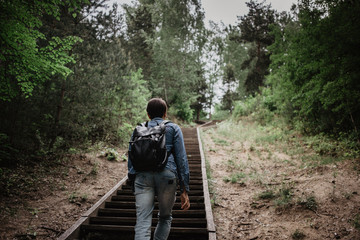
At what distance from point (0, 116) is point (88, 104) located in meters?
2.88

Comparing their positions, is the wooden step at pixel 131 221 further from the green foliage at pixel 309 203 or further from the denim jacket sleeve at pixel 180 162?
the green foliage at pixel 309 203

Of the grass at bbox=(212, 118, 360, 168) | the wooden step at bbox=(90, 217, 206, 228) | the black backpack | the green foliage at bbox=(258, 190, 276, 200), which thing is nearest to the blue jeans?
the black backpack

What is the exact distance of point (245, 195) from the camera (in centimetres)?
577

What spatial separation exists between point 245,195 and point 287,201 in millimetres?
1256

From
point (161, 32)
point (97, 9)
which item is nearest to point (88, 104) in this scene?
point (97, 9)

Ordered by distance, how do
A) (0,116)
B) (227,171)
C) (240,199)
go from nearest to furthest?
1. (240,199)
2. (0,116)
3. (227,171)

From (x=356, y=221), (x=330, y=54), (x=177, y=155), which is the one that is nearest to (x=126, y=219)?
(x=177, y=155)

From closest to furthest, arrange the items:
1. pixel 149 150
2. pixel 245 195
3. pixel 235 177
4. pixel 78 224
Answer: pixel 149 150 < pixel 78 224 < pixel 245 195 < pixel 235 177

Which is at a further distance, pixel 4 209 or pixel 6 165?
pixel 6 165

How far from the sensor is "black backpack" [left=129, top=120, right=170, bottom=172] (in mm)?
2227

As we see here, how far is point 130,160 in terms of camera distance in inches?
94.1

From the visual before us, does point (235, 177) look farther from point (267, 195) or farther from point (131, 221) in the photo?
point (131, 221)

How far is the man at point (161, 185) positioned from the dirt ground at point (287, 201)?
2244 millimetres

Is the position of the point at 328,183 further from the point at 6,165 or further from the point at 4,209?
the point at 6,165
